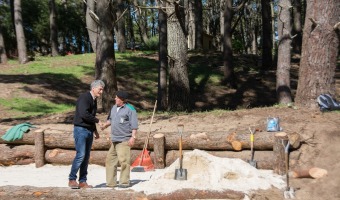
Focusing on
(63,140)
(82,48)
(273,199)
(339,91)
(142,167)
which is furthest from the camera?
(82,48)

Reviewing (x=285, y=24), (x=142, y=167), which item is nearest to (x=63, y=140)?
(x=142, y=167)

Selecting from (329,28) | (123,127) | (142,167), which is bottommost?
(142,167)

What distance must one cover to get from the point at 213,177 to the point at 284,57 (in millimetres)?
7818

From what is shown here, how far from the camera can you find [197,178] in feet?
24.0

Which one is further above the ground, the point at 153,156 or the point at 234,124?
the point at 234,124

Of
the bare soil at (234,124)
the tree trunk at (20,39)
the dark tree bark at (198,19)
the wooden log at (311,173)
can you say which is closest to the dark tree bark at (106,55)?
the bare soil at (234,124)

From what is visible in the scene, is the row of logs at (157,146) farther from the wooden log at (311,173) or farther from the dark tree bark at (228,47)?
the dark tree bark at (228,47)

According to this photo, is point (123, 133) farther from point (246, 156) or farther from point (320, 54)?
point (320, 54)

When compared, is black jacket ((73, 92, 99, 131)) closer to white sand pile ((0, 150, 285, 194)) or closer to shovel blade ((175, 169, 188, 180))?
white sand pile ((0, 150, 285, 194))

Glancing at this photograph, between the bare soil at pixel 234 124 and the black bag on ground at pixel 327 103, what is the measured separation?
34 cm

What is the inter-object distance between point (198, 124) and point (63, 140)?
3.30 m

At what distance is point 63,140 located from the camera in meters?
9.73

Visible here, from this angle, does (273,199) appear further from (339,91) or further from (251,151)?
(339,91)

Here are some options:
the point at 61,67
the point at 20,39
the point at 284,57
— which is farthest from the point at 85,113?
the point at 20,39
